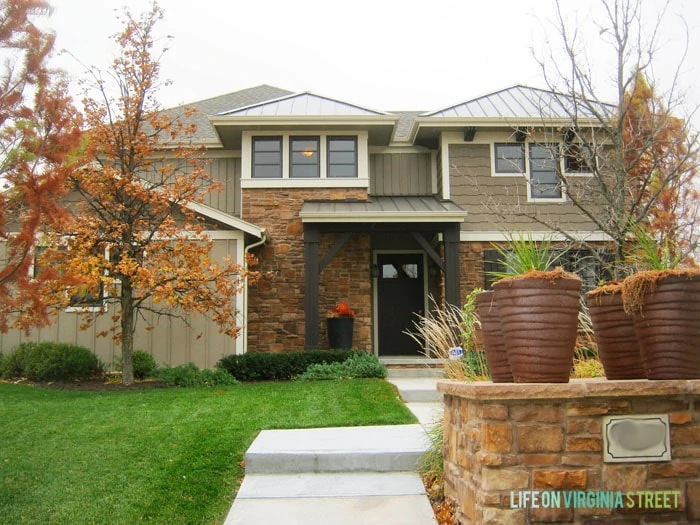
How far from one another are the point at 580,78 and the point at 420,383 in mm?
4651

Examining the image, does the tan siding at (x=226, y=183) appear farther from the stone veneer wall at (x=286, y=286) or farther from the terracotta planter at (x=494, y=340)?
the terracotta planter at (x=494, y=340)

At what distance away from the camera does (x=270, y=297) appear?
12.7 m

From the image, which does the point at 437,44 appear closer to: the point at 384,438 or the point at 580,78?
the point at 580,78

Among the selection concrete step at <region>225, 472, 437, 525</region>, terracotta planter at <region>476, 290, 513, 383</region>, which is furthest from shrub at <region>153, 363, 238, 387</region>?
terracotta planter at <region>476, 290, 513, 383</region>

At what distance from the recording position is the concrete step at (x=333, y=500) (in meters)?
A: 4.16

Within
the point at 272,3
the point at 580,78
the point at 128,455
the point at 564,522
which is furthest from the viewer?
the point at 272,3

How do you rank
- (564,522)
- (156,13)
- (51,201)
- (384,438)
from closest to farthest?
1. (564,522)
2. (51,201)
3. (384,438)
4. (156,13)

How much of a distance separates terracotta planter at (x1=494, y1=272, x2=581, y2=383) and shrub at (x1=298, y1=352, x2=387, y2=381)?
6.72m

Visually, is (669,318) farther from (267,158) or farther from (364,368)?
(267,158)

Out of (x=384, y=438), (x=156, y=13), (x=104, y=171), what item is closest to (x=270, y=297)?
(x=104, y=171)

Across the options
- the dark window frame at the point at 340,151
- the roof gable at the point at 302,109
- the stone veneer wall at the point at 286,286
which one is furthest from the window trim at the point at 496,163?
the dark window frame at the point at 340,151

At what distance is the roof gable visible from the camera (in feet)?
41.4

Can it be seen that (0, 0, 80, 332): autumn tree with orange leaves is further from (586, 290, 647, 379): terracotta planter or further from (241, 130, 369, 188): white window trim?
(241, 130, 369, 188): white window trim

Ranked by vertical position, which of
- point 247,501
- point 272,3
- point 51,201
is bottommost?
point 247,501
